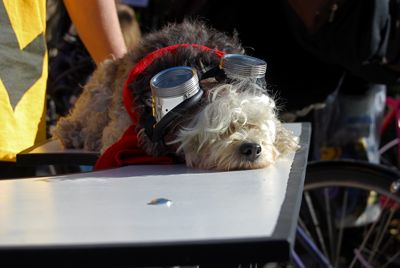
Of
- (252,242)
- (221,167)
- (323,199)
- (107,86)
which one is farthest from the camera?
(323,199)

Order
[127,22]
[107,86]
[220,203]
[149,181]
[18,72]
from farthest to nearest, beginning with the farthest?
1. [127,22]
2. [107,86]
3. [18,72]
4. [149,181]
5. [220,203]

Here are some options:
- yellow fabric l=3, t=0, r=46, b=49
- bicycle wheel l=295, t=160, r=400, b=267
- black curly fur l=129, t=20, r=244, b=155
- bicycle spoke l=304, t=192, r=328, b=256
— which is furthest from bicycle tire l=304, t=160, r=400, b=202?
yellow fabric l=3, t=0, r=46, b=49

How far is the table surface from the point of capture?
101 centimetres

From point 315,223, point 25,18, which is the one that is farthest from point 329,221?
point 25,18

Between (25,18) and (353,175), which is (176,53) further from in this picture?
(353,175)

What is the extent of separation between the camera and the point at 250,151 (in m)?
1.80

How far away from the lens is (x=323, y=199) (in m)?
3.25

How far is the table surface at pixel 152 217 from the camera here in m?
1.01

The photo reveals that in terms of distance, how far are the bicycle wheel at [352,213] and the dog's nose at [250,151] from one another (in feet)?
3.55

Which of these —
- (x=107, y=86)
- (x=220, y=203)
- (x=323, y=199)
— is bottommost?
(x=323, y=199)

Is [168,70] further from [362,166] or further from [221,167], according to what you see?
[362,166]

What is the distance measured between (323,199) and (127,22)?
1960 millimetres

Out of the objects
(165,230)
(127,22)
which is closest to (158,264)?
(165,230)

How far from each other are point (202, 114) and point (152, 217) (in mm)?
751
